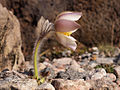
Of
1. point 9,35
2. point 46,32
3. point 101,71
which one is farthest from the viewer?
point 9,35

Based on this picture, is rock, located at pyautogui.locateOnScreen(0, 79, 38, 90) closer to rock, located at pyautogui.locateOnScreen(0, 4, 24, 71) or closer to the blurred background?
rock, located at pyautogui.locateOnScreen(0, 4, 24, 71)

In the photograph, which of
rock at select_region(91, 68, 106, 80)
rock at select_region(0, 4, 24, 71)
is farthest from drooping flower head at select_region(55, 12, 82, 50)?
rock at select_region(0, 4, 24, 71)

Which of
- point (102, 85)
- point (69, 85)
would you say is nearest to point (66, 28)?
point (69, 85)

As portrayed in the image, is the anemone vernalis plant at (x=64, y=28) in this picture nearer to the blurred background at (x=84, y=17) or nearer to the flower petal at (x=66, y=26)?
the flower petal at (x=66, y=26)

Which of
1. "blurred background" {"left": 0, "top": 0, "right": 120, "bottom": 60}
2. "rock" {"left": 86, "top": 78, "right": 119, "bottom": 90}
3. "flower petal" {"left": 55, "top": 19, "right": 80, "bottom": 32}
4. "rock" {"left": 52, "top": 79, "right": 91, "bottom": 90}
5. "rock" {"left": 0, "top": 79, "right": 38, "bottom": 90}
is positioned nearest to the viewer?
"rock" {"left": 0, "top": 79, "right": 38, "bottom": 90}

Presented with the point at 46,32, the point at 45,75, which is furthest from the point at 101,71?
the point at 46,32

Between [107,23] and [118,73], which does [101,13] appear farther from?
[118,73]
